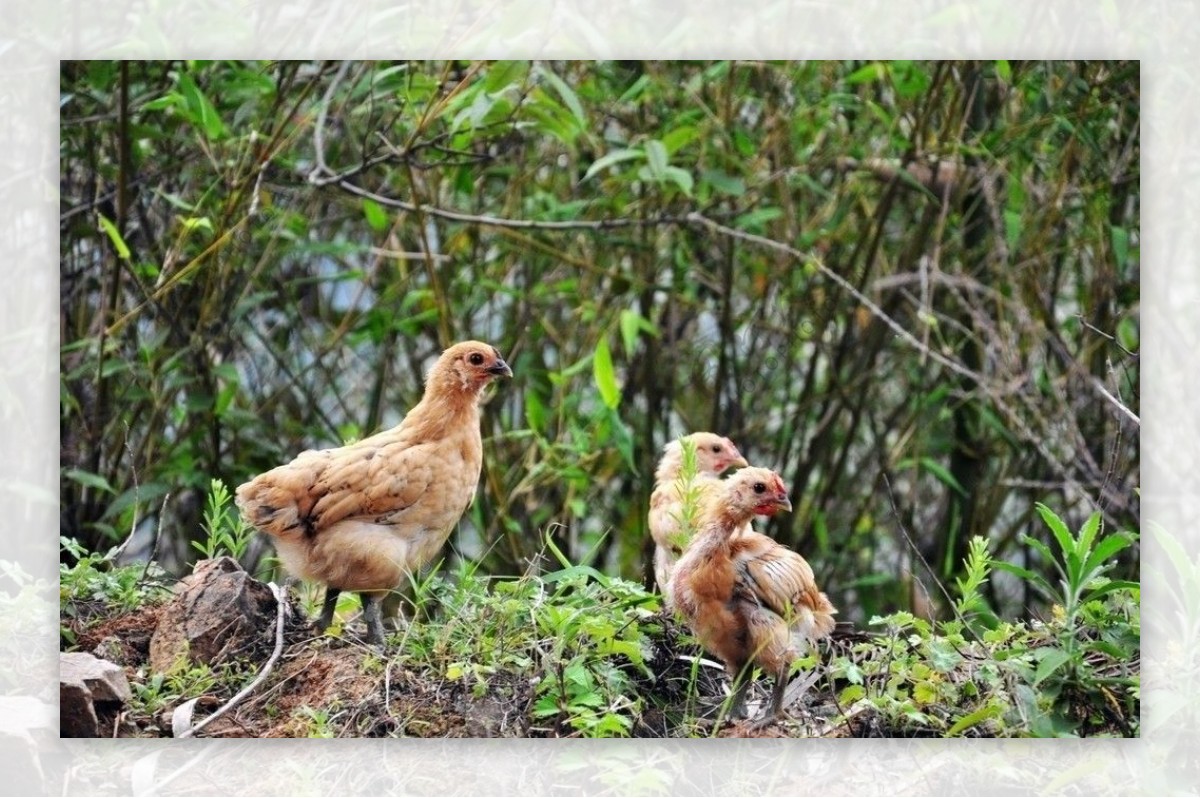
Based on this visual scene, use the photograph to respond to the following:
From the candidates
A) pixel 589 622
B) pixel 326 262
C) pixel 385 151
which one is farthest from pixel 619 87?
pixel 589 622

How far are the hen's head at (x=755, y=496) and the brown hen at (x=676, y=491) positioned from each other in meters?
0.08

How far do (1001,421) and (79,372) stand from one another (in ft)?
9.29

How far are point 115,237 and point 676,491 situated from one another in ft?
4.80

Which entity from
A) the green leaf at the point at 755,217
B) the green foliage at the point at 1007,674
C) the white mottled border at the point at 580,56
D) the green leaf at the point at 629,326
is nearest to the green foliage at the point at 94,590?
the white mottled border at the point at 580,56

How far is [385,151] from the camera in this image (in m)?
4.56

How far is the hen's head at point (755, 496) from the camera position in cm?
300

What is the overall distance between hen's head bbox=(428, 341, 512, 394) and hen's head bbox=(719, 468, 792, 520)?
52cm

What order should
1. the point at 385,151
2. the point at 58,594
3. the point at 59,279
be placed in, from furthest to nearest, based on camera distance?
1. the point at 385,151
2. the point at 59,279
3. the point at 58,594

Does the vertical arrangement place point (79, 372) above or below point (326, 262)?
below

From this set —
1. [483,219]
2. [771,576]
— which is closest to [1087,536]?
[771,576]

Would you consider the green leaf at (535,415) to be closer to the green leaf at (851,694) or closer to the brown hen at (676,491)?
the brown hen at (676,491)

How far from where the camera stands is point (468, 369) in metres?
3.20

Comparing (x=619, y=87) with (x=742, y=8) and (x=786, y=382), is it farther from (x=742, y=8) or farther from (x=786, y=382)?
(x=786, y=382)

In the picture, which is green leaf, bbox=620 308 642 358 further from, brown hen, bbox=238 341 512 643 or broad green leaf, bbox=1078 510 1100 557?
broad green leaf, bbox=1078 510 1100 557
